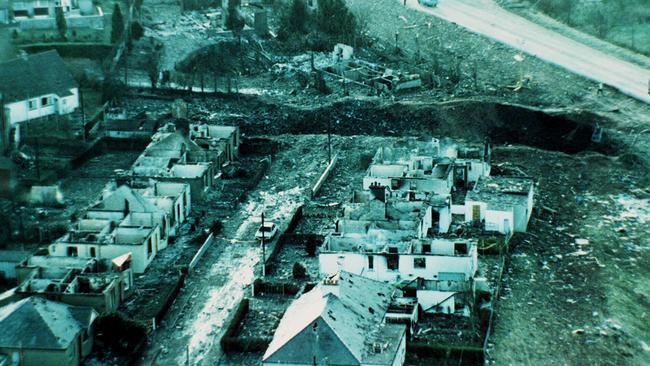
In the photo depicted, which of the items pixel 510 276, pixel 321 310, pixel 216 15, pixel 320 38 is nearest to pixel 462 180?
pixel 510 276

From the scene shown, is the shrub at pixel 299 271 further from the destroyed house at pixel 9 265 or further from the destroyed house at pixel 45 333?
the destroyed house at pixel 9 265

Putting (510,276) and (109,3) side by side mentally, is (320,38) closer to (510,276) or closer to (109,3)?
(109,3)

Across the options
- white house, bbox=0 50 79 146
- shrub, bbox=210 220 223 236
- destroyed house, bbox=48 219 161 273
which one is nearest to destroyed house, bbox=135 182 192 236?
shrub, bbox=210 220 223 236

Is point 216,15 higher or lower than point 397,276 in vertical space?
higher

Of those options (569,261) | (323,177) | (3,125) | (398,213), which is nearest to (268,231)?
(398,213)

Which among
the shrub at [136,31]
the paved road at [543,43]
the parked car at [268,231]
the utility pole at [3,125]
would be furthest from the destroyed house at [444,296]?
the shrub at [136,31]

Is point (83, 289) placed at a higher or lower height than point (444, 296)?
lower

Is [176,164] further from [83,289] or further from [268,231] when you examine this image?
[83,289]
